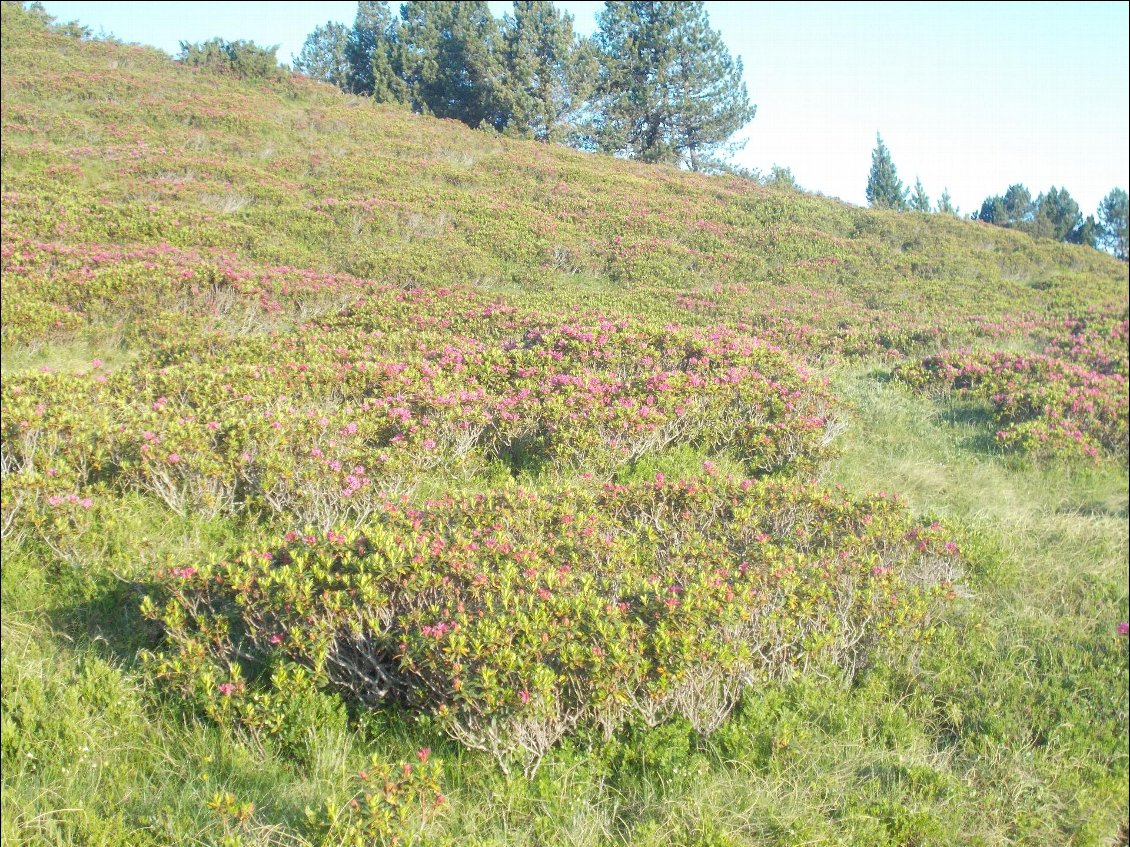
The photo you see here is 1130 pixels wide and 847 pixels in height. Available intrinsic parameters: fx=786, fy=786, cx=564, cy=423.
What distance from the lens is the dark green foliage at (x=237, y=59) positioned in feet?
90.5

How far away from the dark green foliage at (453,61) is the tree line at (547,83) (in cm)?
5

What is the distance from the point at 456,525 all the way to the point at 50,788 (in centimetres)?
195

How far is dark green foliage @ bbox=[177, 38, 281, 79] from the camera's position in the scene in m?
27.6

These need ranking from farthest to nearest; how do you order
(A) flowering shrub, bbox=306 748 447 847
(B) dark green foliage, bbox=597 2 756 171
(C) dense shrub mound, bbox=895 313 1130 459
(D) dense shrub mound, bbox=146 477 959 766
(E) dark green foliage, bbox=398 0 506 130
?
(E) dark green foliage, bbox=398 0 506 130, (B) dark green foliage, bbox=597 2 756 171, (C) dense shrub mound, bbox=895 313 1130 459, (D) dense shrub mound, bbox=146 477 959 766, (A) flowering shrub, bbox=306 748 447 847

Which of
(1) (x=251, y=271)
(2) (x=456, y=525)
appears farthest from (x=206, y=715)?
(1) (x=251, y=271)

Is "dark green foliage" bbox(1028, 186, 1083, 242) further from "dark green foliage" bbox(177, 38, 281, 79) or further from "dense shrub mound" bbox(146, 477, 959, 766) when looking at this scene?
"dark green foliage" bbox(177, 38, 281, 79)

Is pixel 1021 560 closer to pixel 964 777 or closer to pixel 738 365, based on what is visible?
pixel 964 777

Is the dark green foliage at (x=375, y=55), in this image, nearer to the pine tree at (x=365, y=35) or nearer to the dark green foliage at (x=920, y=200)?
the pine tree at (x=365, y=35)

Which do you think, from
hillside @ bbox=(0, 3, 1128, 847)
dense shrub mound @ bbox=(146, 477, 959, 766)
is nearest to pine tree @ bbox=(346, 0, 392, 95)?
hillside @ bbox=(0, 3, 1128, 847)

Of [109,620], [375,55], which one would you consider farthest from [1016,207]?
[375,55]

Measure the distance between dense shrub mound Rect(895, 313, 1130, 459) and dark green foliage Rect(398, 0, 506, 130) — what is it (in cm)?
2718

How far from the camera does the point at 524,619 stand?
3.07 m

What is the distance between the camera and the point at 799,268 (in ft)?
51.0

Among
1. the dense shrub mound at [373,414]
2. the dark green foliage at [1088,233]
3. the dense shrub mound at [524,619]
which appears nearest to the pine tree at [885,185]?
the dark green foliage at [1088,233]
